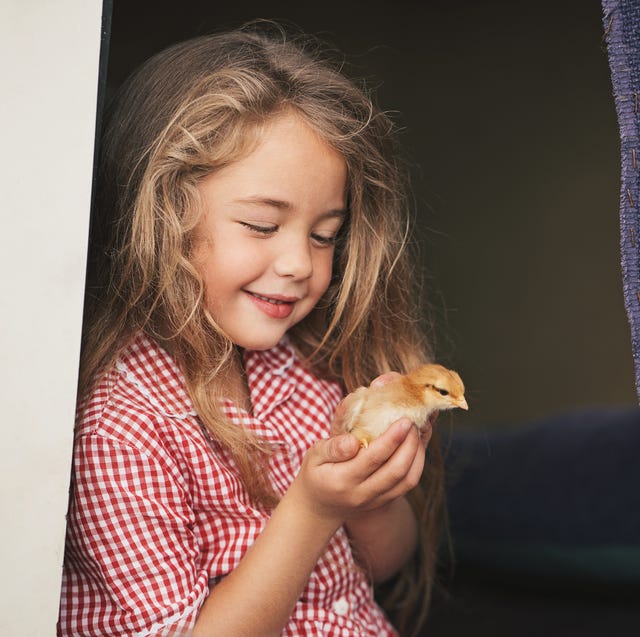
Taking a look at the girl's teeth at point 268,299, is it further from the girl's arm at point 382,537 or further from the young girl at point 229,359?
the girl's arm at point 382,537

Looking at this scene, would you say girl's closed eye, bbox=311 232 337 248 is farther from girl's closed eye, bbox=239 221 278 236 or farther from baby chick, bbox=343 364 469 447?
baby chick, bbox=343 364 469 447

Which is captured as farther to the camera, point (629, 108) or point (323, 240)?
point (323, 240)

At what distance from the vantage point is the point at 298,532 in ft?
3.93

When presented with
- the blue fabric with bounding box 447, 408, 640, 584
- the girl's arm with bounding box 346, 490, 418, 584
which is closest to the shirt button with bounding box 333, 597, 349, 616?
the girl's arm with bounding box 346, 490, 418, 584

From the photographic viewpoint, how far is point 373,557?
1571mm

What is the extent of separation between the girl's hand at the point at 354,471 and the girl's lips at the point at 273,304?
25 cm

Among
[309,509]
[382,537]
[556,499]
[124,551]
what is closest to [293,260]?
[309,509]

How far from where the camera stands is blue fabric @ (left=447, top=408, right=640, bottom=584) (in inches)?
87.7

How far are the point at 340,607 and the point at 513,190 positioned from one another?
2.44 m

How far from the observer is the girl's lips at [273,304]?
4.39ft

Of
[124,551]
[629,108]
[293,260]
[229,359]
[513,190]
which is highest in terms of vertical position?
[513,190]

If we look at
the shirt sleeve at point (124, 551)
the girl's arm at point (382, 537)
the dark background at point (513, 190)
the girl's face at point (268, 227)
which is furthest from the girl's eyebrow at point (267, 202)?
the dark background at point (513, 190)

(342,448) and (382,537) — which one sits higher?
(342,448)

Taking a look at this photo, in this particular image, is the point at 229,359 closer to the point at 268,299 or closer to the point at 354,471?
the point at 268,299
